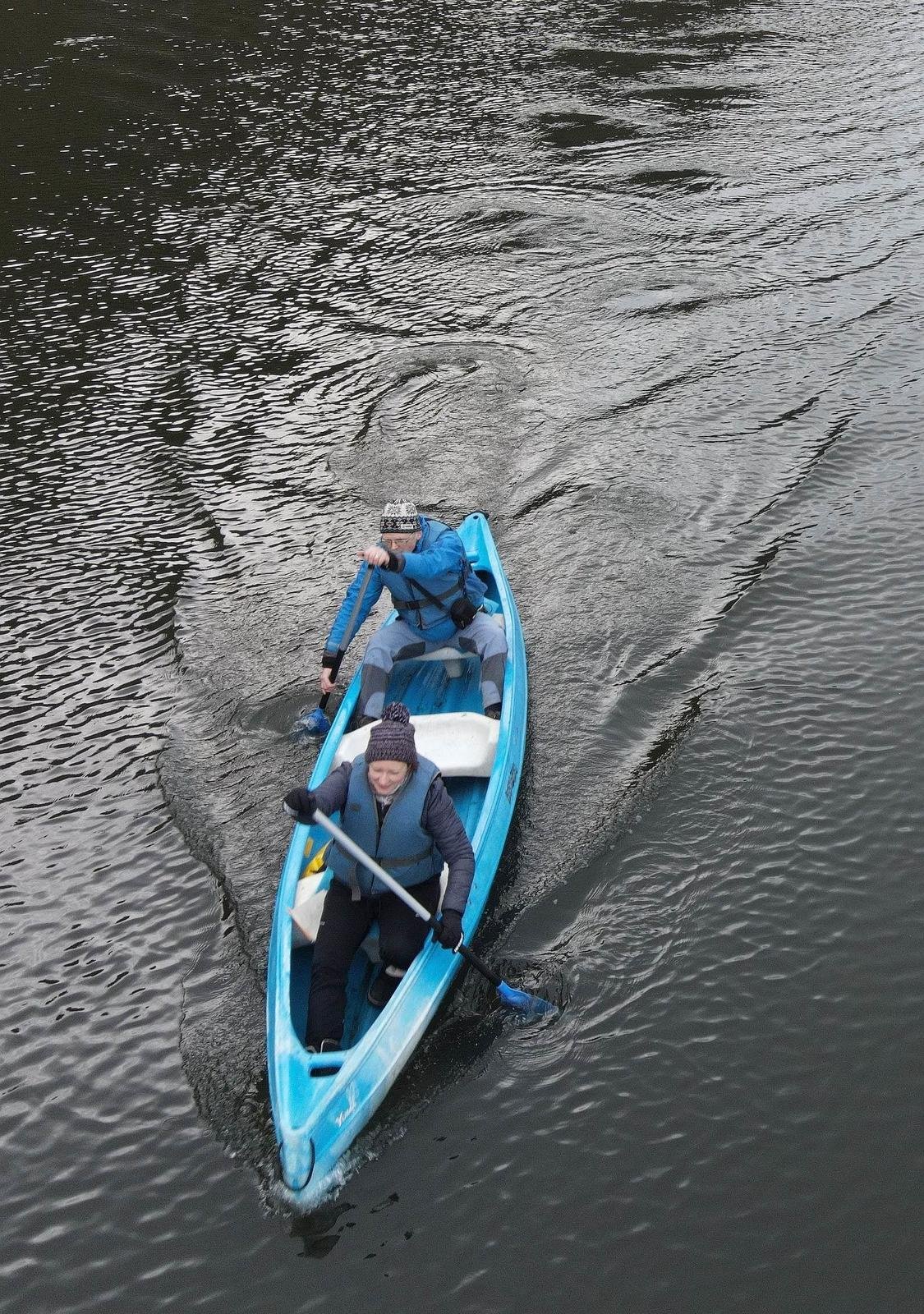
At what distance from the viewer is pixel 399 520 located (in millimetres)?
10250

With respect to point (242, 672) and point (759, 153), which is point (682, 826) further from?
point (759, 153)

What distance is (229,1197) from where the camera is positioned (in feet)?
23.6

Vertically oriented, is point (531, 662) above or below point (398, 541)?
below

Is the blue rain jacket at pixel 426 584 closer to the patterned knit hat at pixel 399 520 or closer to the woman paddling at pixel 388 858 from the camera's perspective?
the patterned knit hat at pixel 399 520

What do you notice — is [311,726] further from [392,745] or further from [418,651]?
[392,745]

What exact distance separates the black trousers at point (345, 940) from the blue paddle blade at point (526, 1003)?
2.19ft

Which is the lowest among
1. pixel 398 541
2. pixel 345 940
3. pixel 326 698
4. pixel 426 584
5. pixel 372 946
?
pixel 372 946

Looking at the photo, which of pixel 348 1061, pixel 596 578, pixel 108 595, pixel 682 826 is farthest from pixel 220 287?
pixel 348 1061

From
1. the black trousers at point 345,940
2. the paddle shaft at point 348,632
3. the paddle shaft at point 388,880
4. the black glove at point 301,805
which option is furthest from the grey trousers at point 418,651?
the black glove at point 301,805

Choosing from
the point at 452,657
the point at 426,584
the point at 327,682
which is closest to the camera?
the point at 426,584

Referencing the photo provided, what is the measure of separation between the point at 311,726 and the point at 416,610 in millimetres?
1490

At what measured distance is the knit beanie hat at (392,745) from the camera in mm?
7738

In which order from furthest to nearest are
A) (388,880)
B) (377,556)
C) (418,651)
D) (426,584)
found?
(418,651)
(426,584)
(377,556)
(388,880)

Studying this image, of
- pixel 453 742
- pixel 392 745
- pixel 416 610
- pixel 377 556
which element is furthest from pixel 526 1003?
pixel 416 610
